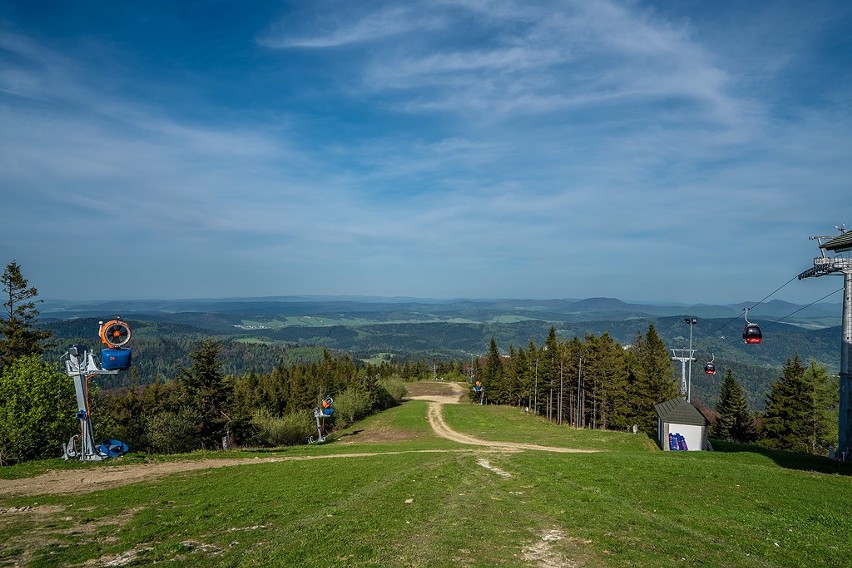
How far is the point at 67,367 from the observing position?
85.6ft

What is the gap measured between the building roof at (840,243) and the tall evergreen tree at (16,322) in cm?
5556

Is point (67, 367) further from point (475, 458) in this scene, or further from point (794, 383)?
point (794, 383)

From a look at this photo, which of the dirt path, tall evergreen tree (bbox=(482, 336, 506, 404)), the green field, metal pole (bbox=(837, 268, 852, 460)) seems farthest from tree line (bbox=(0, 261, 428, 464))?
metal pole (bbox=(837, 268, 852, 460))

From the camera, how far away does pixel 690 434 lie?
35875 millimetres

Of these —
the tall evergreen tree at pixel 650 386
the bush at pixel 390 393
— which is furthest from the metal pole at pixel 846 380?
the bush at pixel 390 393

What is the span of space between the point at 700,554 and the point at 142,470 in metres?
23.2

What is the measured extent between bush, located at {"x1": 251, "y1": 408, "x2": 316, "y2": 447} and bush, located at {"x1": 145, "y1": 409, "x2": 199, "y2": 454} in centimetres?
1008

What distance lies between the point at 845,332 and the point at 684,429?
1317cm

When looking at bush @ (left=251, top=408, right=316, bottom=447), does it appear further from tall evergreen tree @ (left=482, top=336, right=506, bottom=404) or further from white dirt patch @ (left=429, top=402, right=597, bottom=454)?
tall evergreen tree @ (left=482, top=336, right=506, bottom=404)

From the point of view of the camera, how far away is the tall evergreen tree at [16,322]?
38.2 meters

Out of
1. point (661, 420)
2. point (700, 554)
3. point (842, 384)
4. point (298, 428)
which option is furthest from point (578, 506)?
point (298, 428)

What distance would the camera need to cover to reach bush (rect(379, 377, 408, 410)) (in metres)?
93.6

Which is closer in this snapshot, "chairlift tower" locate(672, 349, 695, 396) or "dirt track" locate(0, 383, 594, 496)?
"dirt track" locate(0, 383, 594, 496)

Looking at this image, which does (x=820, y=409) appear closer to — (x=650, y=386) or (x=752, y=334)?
(x=650, y=386)
